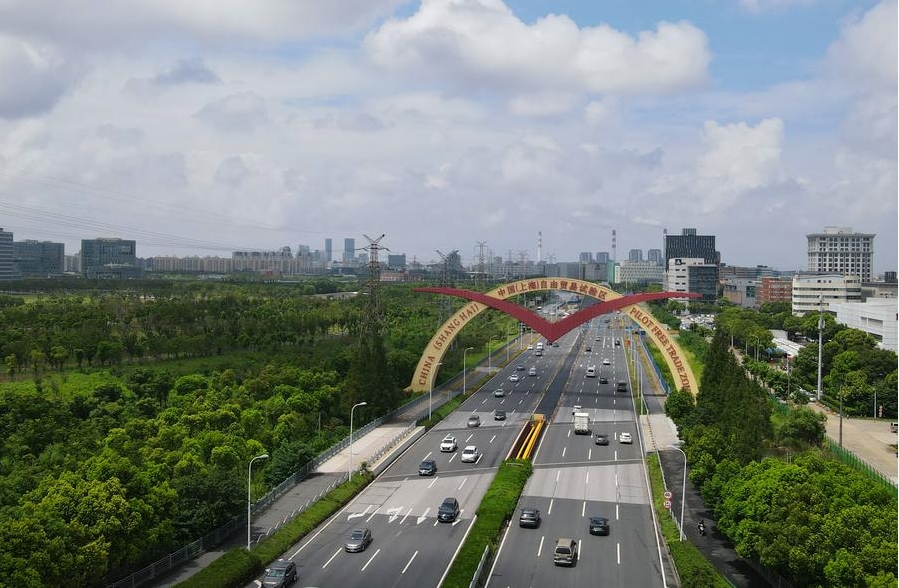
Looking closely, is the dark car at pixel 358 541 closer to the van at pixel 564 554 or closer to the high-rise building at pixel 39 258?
the van at pixel 564 554

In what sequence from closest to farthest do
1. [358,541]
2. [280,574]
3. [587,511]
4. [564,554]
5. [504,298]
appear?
[280,574]
[564,554]
[358,541]
[587,511]
[504,298]

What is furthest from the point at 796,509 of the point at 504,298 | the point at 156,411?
the point at 504,298

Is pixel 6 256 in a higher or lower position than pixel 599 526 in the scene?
higher

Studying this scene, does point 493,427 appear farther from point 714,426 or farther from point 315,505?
point 315,505

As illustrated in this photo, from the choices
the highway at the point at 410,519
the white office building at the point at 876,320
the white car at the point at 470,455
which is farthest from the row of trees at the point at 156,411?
the white office building at the point at 876,320

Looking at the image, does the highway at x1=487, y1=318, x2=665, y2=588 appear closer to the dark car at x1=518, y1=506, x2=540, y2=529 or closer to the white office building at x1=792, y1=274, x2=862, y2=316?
the dark car at x1=518, y1=506, x2=540, y2=529

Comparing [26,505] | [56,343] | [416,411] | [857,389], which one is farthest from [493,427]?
[56,343]

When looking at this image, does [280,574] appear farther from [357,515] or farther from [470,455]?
[470,455]
